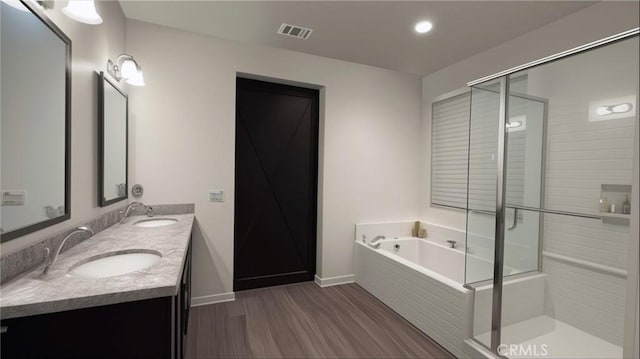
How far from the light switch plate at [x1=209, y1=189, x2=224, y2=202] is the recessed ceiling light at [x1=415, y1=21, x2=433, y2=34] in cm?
250

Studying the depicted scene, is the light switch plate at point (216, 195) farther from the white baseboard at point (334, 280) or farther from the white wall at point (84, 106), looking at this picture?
the white baseboard at point (334, 280)

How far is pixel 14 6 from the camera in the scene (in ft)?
3.35

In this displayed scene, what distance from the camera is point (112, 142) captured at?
2.04 meters

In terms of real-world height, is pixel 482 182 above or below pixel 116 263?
above

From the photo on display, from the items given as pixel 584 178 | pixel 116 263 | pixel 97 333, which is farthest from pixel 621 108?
pixel 116 263

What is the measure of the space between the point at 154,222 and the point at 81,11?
165 centimetres

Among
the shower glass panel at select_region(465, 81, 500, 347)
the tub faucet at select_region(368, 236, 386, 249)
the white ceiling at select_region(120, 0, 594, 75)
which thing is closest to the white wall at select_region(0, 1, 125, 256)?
the white ceiling at select_region(120, 0, 594, 75)

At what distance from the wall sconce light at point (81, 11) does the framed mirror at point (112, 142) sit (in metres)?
0.73

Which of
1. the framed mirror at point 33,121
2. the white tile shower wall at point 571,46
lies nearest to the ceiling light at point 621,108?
the white tile shower wall at point 571,46

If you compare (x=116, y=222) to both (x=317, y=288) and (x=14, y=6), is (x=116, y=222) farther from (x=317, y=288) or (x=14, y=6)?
(x=317, y=288)

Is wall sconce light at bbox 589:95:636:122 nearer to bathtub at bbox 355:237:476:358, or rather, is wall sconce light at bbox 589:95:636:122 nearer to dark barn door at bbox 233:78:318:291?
bathtub at bbox 355:237:476:358

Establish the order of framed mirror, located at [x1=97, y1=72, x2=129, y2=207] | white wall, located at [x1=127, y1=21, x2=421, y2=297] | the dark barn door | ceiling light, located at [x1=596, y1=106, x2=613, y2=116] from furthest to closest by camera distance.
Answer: the dark barn door < white wall, located at [x1=127, y1=21, x2=421, y2=297] < ceiling light, located at [x1=596, y1=106, x2=613, y2=116] < framed mirror, located at [x1=97, y1=72, x2=129, y2=207]

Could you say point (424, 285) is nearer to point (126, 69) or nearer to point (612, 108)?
point (612, 108)

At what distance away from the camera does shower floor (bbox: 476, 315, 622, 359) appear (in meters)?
2.06
